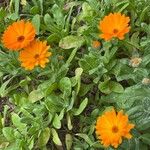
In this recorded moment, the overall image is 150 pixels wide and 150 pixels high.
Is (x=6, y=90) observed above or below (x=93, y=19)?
below

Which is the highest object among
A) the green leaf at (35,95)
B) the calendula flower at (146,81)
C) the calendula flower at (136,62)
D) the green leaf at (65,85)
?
the calendula flower at (136,62)

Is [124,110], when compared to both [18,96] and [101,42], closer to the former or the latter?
[101,42]

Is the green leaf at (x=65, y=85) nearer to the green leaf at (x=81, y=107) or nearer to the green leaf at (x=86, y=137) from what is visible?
the green leaf at (x=81, y=107)

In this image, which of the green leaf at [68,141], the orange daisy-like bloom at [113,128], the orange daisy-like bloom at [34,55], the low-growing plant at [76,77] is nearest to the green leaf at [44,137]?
the low-growing plant at [76,77]

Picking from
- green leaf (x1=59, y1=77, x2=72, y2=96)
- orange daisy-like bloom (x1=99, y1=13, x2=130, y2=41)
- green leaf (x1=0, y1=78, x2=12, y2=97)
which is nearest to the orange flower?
orange daisy-like bloom (x1=99, y1=13, x2=130, y2=41)

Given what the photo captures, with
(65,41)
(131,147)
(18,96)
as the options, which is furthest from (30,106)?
(131,147)
